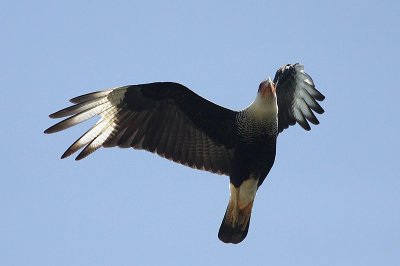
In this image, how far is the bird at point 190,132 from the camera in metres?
8.88

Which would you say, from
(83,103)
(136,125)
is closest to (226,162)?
(136,125)

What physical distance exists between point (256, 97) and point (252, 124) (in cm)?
27

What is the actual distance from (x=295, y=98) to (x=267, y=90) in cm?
145

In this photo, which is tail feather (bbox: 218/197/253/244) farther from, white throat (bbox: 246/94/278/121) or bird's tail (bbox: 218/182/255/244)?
white throat (bbox: 246/94/278/121)

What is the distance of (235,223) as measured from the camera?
9133mm

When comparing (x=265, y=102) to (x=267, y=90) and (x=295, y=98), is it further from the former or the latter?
(x=295, y=98)

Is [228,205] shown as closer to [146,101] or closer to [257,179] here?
[257,179]

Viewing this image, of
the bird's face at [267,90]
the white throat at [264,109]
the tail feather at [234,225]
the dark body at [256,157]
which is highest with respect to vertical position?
the bird's face at [267,90]

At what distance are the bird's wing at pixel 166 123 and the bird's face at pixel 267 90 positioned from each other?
1.80ft

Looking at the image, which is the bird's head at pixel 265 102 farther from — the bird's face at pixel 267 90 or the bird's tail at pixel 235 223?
the bird's tail at pixel 235 223

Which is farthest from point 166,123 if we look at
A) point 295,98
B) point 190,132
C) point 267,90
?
point 295,98

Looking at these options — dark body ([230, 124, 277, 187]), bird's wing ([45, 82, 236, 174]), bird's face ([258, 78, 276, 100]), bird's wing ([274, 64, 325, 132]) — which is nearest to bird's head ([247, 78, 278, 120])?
bird's face ([258, 78, 276, 100])

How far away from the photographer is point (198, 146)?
30.7ft

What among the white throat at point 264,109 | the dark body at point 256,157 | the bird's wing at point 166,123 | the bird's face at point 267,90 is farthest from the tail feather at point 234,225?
the bird's face at point 267,90
